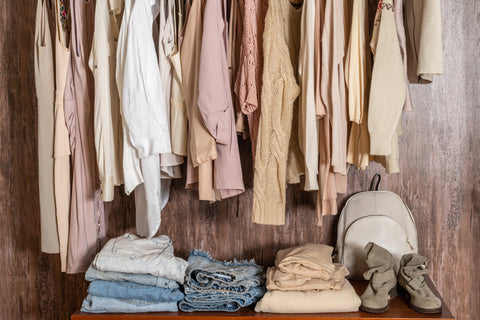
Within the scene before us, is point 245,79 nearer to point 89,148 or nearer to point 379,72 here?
point 379,72

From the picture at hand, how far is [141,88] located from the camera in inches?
66.2

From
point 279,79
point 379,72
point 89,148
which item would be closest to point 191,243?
point 89,148

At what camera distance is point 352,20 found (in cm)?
168

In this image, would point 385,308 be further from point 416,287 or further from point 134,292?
point 134,292

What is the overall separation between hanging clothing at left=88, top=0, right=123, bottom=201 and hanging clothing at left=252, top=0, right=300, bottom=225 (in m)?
0.55

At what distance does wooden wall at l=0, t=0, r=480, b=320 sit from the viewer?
83.4 inches

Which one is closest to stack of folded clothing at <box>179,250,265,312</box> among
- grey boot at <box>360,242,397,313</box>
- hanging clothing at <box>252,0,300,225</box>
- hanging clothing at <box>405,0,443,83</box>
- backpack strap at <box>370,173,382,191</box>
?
hanging clothing at <box>252,0,300,225</box>

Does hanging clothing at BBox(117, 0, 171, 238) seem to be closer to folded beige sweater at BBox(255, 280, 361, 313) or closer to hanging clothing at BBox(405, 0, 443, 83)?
folded beige sweater at BBox(255, 280, 361, 313)

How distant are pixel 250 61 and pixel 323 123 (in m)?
0.35

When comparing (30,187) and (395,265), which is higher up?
(30,187)

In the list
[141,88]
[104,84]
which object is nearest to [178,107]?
[141,88]

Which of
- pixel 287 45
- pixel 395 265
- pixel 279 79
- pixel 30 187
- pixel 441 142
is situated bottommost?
pixel 395 265

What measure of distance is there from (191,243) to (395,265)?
0.91 m

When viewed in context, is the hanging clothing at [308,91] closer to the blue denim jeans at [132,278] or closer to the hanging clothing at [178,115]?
the hanging clothing at [178,115]
